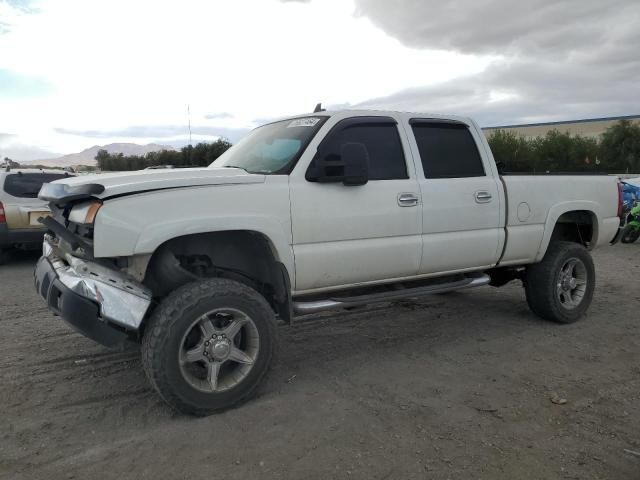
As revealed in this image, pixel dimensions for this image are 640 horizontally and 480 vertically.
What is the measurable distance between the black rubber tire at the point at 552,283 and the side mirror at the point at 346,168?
2577 millimetres

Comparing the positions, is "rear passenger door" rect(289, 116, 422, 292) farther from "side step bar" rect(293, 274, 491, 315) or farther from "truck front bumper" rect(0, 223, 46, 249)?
"truck front bumper" rect(0, 223, 46, 249)

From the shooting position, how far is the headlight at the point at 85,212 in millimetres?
3242

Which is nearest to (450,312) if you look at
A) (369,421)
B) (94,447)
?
(369,421)

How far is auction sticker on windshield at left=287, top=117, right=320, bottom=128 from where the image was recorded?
4.32 metres

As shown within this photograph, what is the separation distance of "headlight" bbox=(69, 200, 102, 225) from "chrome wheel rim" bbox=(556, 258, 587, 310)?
4593 millimetres

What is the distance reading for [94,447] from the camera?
124 inches

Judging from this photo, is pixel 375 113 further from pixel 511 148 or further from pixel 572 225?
pixel 511 148

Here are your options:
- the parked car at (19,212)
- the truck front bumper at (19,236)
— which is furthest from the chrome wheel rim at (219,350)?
the truck front bumper at (19,236)

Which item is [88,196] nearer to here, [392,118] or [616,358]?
[392,118]

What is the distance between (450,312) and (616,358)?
6.14 feet

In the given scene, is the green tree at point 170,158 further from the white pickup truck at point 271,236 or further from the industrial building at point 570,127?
the industrial building at point 570,127

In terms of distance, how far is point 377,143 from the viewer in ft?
14.6

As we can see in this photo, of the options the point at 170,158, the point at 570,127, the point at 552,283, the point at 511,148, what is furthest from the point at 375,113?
the point at 570,127

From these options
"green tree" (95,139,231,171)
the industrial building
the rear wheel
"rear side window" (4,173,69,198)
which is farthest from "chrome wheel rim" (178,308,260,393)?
the industrial building
